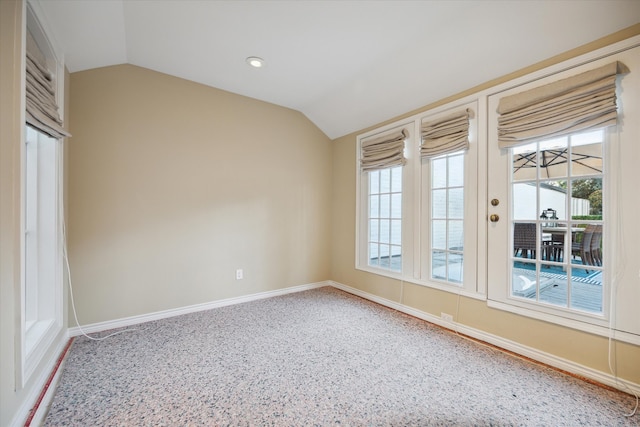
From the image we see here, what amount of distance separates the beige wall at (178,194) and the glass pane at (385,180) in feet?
3.36

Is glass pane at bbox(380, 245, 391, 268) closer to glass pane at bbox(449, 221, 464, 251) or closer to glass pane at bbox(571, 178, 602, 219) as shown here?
glass pane at bbox(449, 221, 464, 251)

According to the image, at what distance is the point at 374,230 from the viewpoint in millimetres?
3490

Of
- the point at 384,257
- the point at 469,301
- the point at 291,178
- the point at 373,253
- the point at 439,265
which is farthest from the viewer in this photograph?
the point at 291,178

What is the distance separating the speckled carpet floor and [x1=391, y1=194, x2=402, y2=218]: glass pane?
4.00 ft

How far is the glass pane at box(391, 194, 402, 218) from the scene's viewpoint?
10.3 feet

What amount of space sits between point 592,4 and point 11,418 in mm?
3817

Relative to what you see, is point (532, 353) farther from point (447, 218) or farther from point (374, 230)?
point (374, 230)

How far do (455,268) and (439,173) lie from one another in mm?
933

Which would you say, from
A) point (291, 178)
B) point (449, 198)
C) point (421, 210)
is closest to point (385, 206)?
point (421, 210)

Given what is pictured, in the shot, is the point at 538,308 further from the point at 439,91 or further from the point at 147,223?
the point at 147,223

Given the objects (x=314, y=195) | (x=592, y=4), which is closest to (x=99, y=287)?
(x=314, y=195)

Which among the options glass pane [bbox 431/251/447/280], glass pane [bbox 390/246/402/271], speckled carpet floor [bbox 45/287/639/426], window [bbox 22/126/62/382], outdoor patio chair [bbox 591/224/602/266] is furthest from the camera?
glass pane [bbox 390/246/402/271]

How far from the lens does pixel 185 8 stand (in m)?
1.93

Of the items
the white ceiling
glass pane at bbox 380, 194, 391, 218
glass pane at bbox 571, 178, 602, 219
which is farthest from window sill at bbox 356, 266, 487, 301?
the white ceiling
